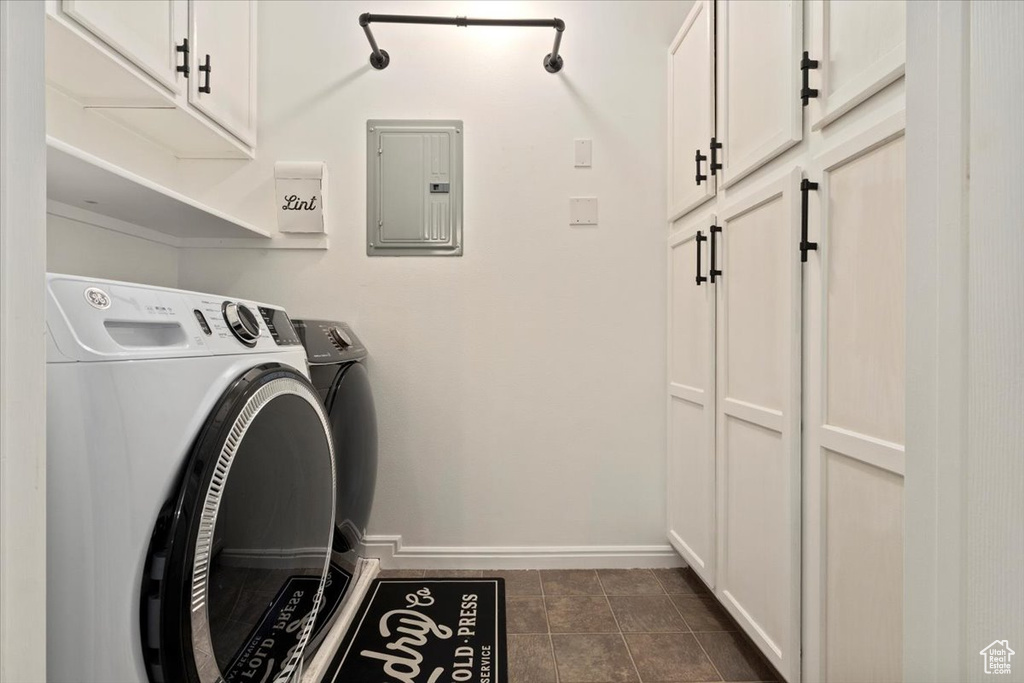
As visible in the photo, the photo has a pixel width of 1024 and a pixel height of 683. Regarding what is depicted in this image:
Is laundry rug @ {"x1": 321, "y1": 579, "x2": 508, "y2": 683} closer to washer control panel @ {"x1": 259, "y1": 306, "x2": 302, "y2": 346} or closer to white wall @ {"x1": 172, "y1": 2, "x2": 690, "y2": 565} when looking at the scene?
white wall @ {"x1": 172, "y1": 2, "x2": 690, "y2": 565}

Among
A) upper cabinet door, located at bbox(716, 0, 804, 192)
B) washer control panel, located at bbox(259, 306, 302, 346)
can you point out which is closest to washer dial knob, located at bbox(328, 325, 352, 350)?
washer control panel, located at bbox(259, 306, 302, 346)

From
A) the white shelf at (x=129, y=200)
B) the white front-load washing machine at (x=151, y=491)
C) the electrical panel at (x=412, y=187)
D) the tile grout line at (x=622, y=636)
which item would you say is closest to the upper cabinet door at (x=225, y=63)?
the white shelf at (x=129, y=200)

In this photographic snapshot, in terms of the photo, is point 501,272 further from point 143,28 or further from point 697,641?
point 697,641

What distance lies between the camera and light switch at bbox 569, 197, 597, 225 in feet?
6.55

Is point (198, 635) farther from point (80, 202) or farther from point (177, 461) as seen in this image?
point (80, 202)

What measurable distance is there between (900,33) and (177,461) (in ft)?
4.15

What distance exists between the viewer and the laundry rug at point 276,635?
33.8 inches

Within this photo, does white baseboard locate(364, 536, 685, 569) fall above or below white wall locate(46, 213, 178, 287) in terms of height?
below

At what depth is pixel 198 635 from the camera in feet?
2.38

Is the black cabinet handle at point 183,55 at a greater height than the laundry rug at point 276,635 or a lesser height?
greater

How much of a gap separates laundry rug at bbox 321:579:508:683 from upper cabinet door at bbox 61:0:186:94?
5.29 feet

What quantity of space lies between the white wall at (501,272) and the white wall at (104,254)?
0.38ft

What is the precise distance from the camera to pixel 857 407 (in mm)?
932

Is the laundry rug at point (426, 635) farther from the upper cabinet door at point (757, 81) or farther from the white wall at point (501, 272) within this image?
the upper cabinet door at point (757, 81)
